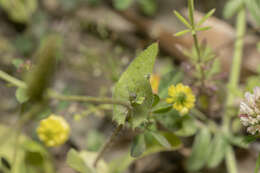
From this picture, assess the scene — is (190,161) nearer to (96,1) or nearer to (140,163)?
(140,163)

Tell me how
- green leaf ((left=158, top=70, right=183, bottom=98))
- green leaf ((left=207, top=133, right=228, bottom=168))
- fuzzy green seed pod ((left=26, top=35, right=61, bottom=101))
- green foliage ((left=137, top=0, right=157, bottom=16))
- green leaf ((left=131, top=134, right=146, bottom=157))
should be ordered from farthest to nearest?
green foliage ((left=137, top=0, right=157, bottom=16))
green leaf ((left=207, top=133, right=228, bottom=168))
green leaf ((left=158, top=70, right=183, bottom=98))
green leaf ((left=131, top=134, right=146, bottom=157))
fuzzy green seed pod ((left=26, top=35, right=61, bottom=101))

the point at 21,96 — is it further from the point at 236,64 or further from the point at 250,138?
the point at 236,64

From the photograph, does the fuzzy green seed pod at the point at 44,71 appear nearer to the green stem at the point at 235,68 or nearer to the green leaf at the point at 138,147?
the green leaf at the point at 138,147

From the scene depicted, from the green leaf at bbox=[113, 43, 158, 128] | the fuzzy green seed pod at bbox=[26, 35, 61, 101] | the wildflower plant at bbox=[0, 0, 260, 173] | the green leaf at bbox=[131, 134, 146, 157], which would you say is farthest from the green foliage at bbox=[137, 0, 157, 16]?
the fuzzy green seed pod at bbox=[26, 35, 61, 101]

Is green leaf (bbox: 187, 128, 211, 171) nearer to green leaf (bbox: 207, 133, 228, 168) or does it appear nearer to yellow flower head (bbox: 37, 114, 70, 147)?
green leaf (bbox: 207, 133, 228, 168)

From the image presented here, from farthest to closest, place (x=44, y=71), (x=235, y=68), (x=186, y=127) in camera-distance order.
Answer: (x=235, y=68) → (x=186, y=127) → (x=44, y=71)

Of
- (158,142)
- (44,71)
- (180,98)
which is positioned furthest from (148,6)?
(44,71)
